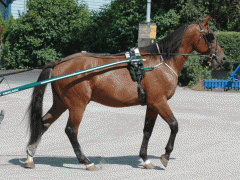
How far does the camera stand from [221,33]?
18469 mm

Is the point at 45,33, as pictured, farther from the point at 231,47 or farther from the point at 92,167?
the point at 92,167

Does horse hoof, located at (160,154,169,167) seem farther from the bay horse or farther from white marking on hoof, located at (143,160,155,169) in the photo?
white marking on hoof, located at (143,160,155,169)

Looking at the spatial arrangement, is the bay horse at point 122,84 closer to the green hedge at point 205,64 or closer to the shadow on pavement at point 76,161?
the shadow on pavement at point 76,161

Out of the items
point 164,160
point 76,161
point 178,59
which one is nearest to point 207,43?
point 178,59

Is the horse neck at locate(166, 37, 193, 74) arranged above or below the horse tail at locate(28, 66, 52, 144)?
above

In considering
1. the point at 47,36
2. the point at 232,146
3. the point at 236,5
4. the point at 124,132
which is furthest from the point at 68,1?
the point at 232,146

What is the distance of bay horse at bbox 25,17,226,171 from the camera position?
484cm

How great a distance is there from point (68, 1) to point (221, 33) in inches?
451

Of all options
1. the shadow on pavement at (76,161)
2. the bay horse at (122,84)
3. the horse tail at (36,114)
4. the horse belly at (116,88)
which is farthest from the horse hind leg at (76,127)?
the horse tail at (36,114)

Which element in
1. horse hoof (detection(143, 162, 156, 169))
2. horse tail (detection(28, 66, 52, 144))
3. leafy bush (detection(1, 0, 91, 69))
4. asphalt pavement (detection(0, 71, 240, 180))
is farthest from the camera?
leafy bush (detection(1, 0, 91, 69))

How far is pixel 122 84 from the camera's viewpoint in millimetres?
4848

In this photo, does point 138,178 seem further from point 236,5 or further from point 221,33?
point 236,5

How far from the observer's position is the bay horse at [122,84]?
484 cm

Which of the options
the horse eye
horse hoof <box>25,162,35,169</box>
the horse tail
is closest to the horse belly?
the horse tail
